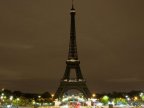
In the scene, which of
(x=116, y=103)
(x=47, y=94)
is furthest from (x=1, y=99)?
(x=47, y=94)

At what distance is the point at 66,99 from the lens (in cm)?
10062

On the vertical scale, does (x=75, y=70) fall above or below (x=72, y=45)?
below

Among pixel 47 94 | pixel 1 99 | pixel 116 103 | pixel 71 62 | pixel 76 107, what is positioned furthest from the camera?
pixel 47 94

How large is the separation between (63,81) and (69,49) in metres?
6.51

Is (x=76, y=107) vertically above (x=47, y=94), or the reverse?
(x=47, y=94)

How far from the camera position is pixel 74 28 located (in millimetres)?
87375

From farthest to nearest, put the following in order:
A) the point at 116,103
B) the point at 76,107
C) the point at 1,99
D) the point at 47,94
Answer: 1. the point at 47,94
2. the point at 116,103
3. the point at 1,99
4. the point at 76,107

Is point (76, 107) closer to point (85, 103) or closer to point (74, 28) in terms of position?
point (74, 28)

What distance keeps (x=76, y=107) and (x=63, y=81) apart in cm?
2045

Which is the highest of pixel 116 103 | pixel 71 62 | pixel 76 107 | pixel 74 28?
pixel 74 28

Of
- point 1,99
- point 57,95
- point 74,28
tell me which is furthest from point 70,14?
point 1,99

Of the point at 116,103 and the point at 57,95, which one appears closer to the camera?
the point at 57,95

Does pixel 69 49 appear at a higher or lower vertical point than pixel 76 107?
higher

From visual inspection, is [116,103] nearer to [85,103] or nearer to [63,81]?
[85,103]
